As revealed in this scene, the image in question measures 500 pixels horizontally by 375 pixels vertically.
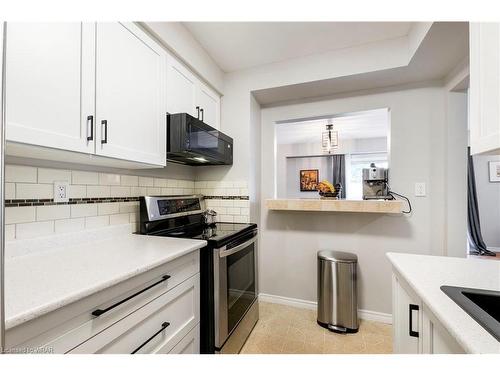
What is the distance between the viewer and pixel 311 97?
235cm

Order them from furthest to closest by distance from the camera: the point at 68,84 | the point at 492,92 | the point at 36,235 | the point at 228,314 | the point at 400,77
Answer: the point at 400,77 < the point at 228,314 < the point at 36,235 < the point at 68,84 < the point at 492,92

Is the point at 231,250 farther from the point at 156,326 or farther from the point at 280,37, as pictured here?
the point at 280,37

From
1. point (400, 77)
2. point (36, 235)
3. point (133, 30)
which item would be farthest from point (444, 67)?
point (36, 235)

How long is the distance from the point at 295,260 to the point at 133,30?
2.32 metres

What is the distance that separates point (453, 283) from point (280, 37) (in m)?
1.90

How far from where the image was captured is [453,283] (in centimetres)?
86

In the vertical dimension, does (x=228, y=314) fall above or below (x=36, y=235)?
below

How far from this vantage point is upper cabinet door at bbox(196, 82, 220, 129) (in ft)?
6.45

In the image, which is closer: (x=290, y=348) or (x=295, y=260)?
(x=290, y=348)

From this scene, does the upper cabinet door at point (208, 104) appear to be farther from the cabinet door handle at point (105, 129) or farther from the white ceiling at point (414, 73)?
the cabinet door handle at point (105, 129)

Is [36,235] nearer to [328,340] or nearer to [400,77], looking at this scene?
[328,340]

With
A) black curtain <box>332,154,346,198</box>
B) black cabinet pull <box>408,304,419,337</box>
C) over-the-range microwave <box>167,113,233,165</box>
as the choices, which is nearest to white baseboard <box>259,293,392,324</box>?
black cabinet pull <box>408,304,419,337</box>

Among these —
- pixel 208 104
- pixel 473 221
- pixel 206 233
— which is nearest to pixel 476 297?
pixel 206 233
